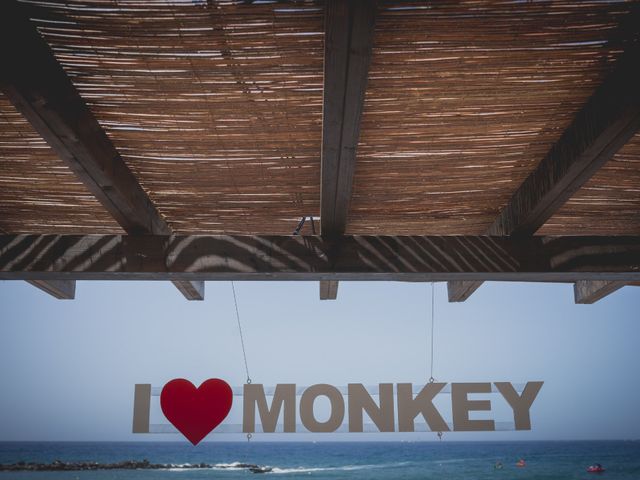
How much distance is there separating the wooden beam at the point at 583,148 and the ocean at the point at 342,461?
2697 centimetres

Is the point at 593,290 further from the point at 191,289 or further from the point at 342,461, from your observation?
the point at 342,461

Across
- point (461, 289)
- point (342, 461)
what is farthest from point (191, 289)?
point (342, 461)

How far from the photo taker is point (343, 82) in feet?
4.61

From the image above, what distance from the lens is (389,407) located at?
12.8 ft

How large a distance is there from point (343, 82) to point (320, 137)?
64 cm

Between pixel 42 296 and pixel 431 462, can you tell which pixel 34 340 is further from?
pixel 431 462

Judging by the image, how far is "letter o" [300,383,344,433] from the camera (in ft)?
13.2

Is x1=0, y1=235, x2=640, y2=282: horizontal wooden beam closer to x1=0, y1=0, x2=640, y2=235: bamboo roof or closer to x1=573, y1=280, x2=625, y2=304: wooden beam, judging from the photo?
x1=0, y1=0, x2=640, y2=235: bamboo roof

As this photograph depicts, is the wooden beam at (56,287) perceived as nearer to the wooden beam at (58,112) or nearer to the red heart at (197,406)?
the red heart at (197,406)

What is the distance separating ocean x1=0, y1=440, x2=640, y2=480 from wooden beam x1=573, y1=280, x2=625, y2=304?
25.7 m

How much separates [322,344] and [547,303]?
16853 millimetres

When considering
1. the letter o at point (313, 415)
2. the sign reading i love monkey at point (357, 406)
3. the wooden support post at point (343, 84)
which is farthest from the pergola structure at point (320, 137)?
the letter o at point (313, 415)

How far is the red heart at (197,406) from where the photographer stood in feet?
13.8

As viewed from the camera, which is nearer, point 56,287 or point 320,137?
point 320,137
